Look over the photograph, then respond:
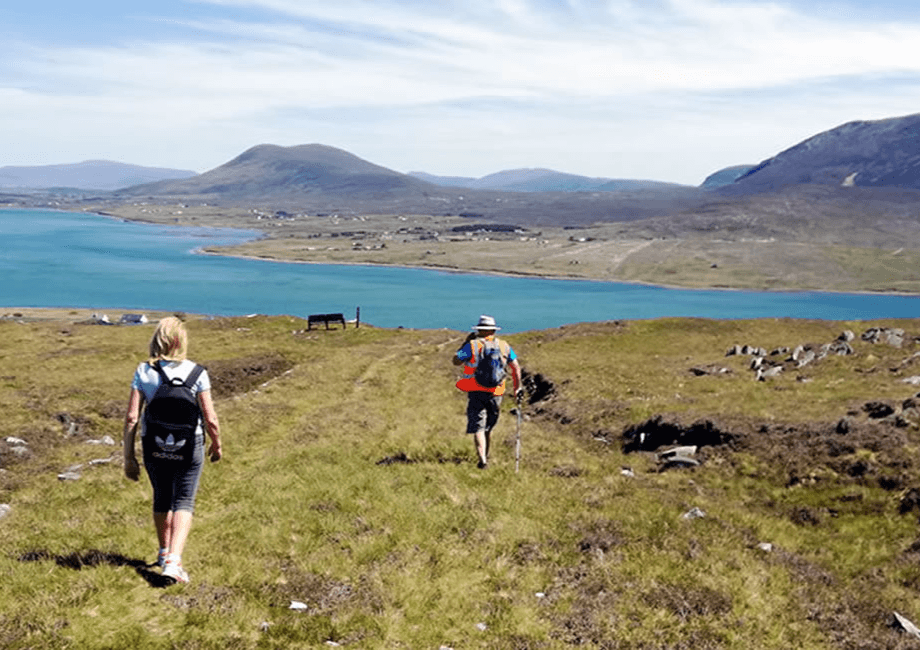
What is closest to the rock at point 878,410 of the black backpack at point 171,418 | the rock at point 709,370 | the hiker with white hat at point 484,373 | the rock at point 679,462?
the rock at point 679,462

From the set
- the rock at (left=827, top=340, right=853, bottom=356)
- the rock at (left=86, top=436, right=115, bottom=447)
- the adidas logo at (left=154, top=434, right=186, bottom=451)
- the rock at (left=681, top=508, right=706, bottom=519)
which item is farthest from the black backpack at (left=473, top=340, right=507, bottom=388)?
the rock at (left=827, top=340, right=853, bottom=356)

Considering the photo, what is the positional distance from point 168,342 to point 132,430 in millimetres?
1315

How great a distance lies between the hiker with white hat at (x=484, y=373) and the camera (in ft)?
51.1

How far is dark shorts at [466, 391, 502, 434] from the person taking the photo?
52.0 feet

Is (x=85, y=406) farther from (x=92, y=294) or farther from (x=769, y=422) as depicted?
(x=92, y=294)

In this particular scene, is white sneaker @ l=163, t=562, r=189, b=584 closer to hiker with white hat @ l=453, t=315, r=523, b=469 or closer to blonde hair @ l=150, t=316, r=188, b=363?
blonde hair @ l=150, t=316, r=188, b=363

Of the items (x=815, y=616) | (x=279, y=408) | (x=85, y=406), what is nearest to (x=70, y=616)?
(x=815, y=616)

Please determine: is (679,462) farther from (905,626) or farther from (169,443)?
(169,443)

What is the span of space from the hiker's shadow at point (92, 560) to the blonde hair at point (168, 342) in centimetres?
309

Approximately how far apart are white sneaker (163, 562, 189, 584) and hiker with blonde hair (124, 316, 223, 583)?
13mm

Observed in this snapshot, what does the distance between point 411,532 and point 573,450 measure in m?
10.4

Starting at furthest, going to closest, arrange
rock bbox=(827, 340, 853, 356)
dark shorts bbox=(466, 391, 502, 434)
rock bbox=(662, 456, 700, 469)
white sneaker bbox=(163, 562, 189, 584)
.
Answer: rock bbox=(827, 340, 853, 356) → rock bbox=(662, 456, 700, 469) → dark shorts bbox=(466, 391, 502, 434) → white sneaker bbox=(163, 562, 189, 584)

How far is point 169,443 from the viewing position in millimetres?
8602

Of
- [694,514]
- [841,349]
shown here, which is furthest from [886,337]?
[694,514]
